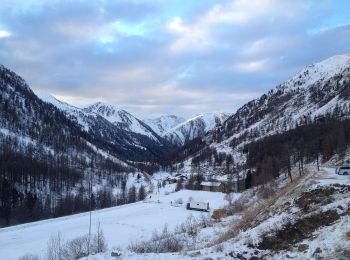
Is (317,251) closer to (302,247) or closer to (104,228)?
(302,247)

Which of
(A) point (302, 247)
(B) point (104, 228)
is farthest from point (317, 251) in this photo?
(B) point (104, 228)

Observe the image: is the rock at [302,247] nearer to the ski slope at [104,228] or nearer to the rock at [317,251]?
the rock at [317,251]

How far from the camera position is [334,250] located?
69.9 ft

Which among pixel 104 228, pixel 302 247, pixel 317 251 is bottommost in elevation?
pixel 104 228

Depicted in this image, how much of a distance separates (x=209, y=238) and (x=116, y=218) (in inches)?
1916

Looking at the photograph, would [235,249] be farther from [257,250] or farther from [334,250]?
[334,250]

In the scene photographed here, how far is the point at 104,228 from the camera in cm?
7300

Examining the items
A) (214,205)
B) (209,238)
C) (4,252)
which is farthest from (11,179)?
(209,238)

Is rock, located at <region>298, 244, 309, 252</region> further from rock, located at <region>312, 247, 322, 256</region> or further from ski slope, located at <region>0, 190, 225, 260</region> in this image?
ski slope, located at <region>0, 190, 225, 260</region>

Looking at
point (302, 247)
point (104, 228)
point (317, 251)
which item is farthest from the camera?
point (104, 228)

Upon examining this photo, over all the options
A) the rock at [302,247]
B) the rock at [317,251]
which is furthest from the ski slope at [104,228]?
the rock at [317,251]

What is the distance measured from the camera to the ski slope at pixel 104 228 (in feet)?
191

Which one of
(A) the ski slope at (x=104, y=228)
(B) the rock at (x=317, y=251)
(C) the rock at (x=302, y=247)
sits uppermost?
(B) the rock at (x=317, y=251)

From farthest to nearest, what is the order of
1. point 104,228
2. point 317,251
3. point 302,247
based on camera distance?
1. point 104,228
2. point 302,247
3. point 317,251
